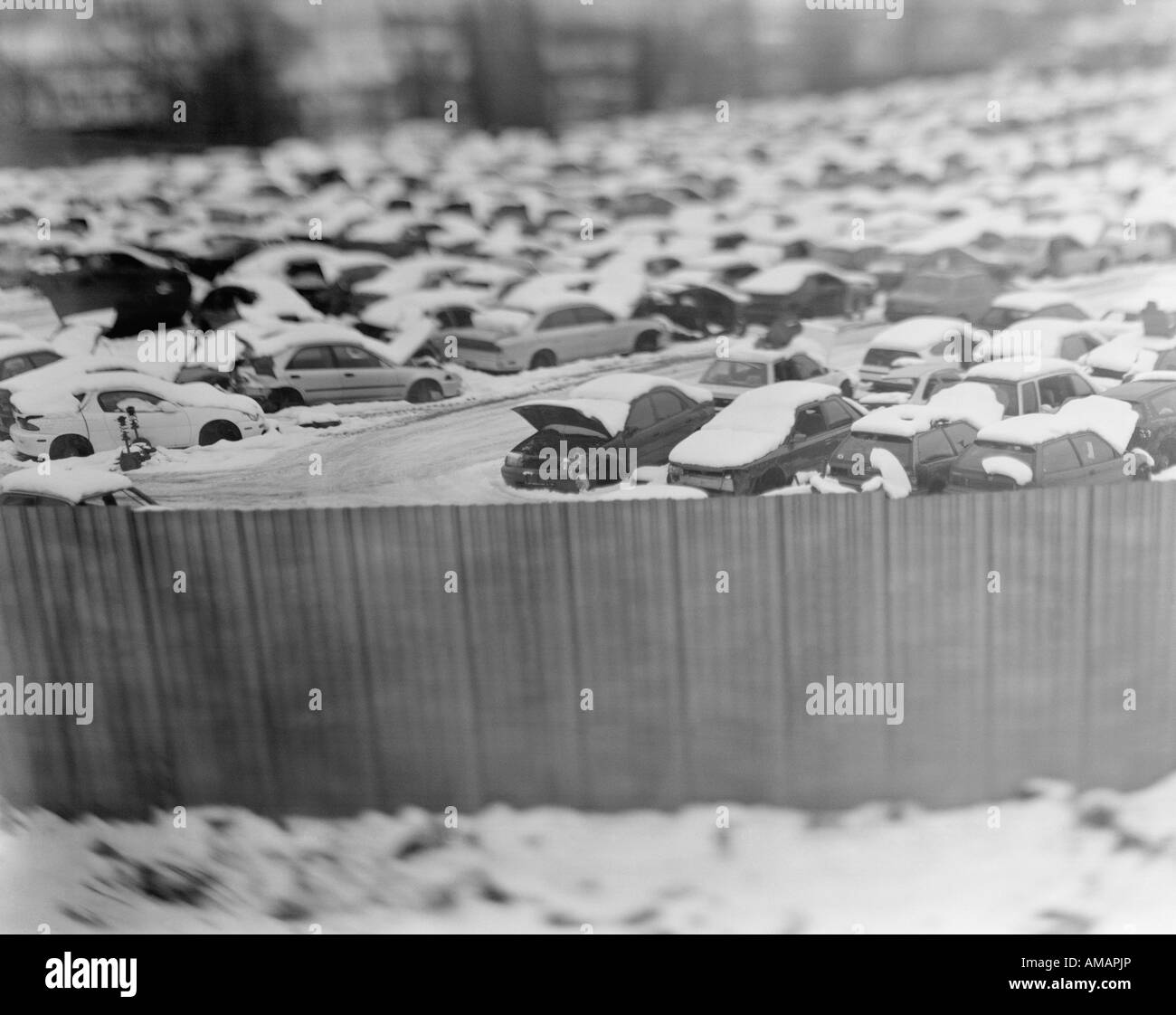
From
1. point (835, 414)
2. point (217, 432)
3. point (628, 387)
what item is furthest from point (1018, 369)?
point (217, 432)

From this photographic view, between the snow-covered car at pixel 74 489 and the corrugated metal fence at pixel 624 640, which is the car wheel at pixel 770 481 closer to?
the corrugated metal fence at pixel 624 640

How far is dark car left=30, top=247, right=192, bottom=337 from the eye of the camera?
386 centimetres

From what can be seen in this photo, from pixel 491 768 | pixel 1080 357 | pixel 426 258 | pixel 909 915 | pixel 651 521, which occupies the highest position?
pixel 426 258

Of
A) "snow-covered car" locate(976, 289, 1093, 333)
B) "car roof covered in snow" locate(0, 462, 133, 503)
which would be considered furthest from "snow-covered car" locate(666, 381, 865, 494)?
"car roof covered in snow" locate(0, 462, 133, 503)

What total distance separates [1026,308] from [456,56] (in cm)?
227

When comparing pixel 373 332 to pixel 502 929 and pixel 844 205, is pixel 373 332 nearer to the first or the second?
pixel 844 205

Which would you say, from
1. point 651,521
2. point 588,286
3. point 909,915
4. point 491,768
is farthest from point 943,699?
point 588,286

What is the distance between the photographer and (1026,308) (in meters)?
3.79

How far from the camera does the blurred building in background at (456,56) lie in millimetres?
3656

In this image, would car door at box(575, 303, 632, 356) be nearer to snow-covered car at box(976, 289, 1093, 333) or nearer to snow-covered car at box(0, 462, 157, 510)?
snow-covered car at box(976, 289, 1093, 333)

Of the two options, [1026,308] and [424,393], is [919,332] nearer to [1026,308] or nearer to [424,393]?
[1026,308]

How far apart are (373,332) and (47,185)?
1314 millimetres

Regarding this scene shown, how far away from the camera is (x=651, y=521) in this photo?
3.78 meters

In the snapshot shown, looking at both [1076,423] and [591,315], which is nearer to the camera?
[1076,423]
